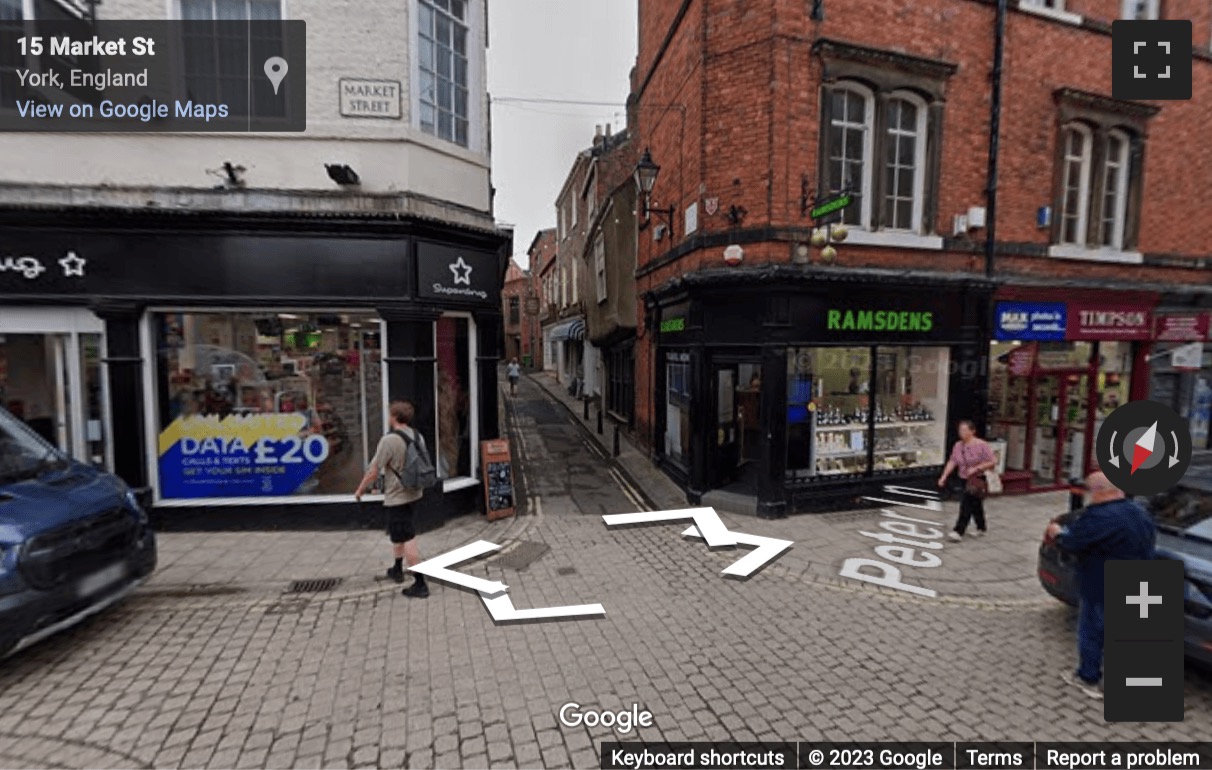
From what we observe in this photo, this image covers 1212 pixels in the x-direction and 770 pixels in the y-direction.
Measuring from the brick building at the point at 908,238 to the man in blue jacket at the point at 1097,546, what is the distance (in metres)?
4.32

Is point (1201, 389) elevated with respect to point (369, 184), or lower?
lower

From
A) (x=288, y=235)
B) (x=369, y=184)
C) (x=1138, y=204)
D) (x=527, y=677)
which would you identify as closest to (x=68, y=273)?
(x=288, y=235)

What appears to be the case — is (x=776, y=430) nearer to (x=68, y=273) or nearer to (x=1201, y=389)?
(x=68, y=273)

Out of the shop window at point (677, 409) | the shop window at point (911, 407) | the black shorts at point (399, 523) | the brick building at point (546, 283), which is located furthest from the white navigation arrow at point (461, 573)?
the brick building at point (546, 283)

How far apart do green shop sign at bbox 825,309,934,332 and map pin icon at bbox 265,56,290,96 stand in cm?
826

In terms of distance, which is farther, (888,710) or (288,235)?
(288,235)

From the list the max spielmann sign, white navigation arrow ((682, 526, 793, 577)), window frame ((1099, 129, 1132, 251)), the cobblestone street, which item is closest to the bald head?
the cobblestone street

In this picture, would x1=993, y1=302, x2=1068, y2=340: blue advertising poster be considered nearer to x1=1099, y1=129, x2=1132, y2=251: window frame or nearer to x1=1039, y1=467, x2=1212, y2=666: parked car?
x1=1099, y1=129, x2=1132, y2=251: window frame

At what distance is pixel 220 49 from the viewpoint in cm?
725

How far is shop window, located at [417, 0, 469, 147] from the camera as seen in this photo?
305 inches

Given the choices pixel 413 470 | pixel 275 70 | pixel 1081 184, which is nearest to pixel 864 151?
pixel 1081 184

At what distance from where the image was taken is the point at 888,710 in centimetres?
377

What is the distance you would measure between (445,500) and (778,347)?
5.33 m

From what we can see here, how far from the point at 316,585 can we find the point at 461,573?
1.48 metres
